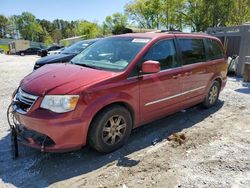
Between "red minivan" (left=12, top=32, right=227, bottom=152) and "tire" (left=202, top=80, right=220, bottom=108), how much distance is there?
22.7 inches

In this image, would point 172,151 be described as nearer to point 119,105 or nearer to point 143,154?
point 143,154

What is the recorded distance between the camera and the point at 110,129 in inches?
139

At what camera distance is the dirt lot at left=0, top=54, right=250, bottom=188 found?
303 cm

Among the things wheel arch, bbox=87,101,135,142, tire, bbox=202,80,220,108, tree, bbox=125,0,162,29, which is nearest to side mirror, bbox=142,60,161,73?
wheel arch, bbox=87,101,135,142

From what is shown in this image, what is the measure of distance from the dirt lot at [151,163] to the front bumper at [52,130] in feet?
1.21

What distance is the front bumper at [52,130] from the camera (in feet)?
9.86

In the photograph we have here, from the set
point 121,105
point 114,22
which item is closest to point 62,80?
point 121,105

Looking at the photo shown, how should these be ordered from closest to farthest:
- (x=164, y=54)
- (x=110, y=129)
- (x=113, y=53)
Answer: (x=110, y=129)
(x=113, y=53)
(x=164, y=54)

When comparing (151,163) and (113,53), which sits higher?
(113,53)

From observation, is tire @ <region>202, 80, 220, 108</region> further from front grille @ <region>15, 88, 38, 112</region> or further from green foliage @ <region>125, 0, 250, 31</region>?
green foliage @ <region>125, 0, 250, 31</region>

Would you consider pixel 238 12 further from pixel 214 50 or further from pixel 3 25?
pixel 3 25

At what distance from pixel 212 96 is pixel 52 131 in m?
4.06

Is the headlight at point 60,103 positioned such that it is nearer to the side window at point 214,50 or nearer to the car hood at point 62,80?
the car hood at point 62,80

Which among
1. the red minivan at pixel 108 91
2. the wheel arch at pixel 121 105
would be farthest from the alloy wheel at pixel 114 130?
the wheel arch at pixel 121 105
